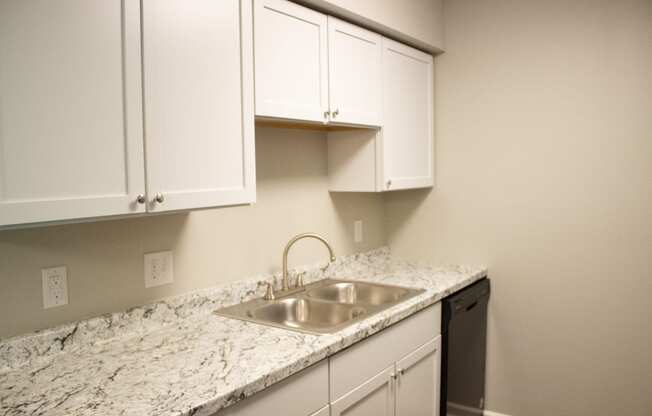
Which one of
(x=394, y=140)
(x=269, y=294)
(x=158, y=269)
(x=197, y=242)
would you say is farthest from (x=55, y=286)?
(x=394, y=140)

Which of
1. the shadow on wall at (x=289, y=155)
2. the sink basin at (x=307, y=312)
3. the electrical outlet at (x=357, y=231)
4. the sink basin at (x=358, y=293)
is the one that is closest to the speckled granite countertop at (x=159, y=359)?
the sink basin at (x=307, y=312)

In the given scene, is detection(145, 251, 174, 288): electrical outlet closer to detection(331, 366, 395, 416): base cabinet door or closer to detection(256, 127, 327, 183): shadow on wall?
detection(256, 127, 327, 183): shadow on wall

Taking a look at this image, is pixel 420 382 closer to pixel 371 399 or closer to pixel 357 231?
pixel 371 399

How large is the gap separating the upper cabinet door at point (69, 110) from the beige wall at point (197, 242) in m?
0.36

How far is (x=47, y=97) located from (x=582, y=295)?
8.12 feet

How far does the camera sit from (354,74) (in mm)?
2266

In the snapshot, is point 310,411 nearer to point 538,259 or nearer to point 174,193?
point 174,193

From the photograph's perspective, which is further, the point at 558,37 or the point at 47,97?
Answer: the point at 558,37

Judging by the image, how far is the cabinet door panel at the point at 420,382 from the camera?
82.0 inches

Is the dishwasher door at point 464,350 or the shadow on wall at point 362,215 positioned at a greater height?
the shadow on wall at point 362,215

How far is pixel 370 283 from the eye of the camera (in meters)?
2.49

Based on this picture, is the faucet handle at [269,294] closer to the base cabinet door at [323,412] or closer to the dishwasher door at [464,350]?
the base cabinet door at [323,412]

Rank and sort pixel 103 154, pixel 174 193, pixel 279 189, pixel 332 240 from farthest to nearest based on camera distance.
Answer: pixel 332 240 → pixel 279 189 → pixel 174 193 → pixel 103 154

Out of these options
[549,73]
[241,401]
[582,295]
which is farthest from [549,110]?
[241,401]
